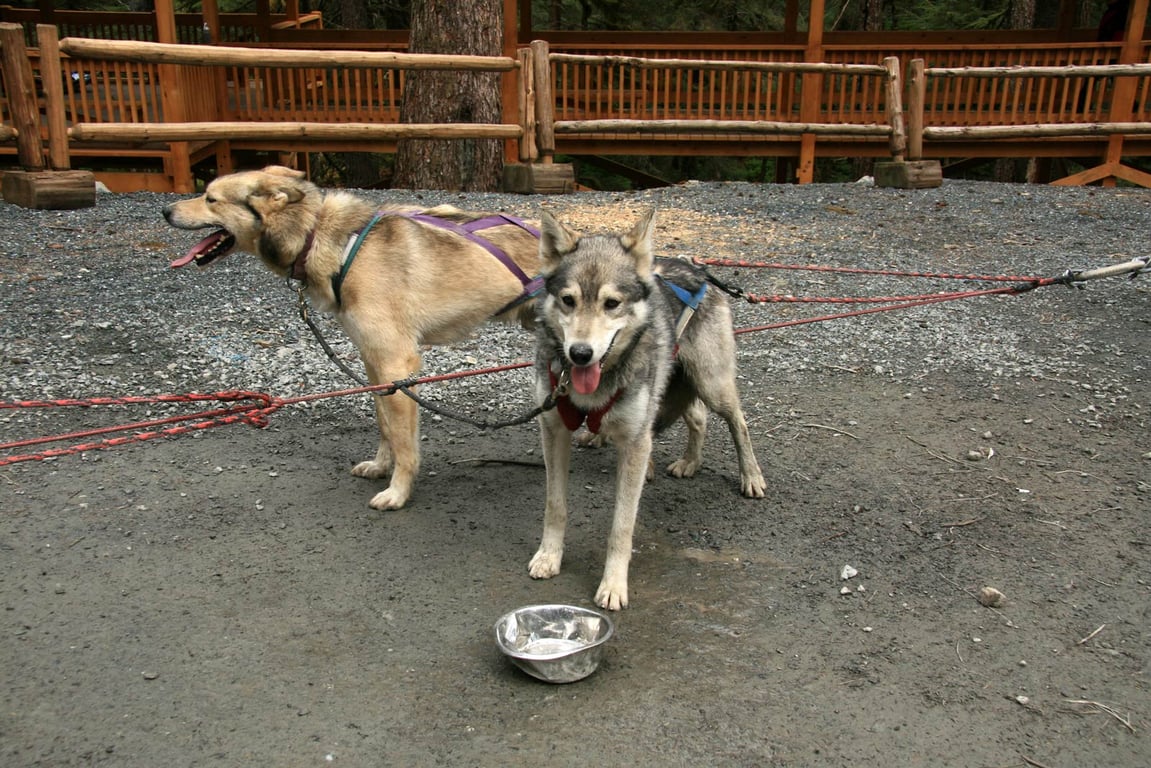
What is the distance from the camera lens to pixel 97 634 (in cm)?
349

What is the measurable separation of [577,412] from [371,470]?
176 cm

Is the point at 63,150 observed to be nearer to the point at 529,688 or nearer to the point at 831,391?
the point at 831,391

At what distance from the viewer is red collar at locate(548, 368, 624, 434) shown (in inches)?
147

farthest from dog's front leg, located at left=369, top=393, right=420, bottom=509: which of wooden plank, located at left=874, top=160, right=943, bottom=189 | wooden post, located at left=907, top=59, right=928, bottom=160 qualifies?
wooden post, located at left=907, top=59, right=928, bottom=160

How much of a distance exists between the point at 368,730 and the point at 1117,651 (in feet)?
9.49

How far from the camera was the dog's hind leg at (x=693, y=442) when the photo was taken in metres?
4.98

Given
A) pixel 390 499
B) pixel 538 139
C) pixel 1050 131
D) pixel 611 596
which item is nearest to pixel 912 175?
pixel 1050 131

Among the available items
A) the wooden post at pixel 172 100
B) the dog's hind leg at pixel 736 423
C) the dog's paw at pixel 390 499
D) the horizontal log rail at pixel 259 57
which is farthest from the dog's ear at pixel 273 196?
the wooden post at pixel 172 100

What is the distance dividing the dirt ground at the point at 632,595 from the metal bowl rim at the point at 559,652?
135 millimetres

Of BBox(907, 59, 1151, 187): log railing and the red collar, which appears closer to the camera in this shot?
the red collar

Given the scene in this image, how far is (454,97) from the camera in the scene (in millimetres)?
12047

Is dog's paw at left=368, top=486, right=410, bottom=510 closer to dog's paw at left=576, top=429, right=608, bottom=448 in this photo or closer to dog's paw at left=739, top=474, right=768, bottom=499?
dog's paw at left=576, top=429, right=608, bottom=448

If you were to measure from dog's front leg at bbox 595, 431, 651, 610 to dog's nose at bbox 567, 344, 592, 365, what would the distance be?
56cm

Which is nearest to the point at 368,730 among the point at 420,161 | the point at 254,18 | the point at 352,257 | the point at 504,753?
the point at 504,753
